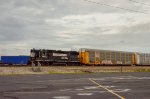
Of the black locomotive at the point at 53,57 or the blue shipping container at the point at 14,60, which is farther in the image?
the blue shipping container at the point at 14,60

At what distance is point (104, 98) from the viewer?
1434cm

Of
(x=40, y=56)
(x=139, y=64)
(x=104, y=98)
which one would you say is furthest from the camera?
(x=139, y=64)

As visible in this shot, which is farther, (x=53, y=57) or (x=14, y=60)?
(x=14, y=60)

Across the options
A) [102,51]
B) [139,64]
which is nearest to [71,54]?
[102,51]

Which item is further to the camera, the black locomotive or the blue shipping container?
the blue shipping container

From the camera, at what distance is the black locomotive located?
53.2 metres

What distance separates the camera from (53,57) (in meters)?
54.8

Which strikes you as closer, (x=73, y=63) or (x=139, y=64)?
(x=73, y=63)

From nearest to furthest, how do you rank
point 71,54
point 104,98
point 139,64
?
point 104,98
point 71,54
point 139,64

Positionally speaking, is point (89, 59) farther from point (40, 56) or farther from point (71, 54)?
point (40, 56)

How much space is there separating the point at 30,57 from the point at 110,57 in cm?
1681

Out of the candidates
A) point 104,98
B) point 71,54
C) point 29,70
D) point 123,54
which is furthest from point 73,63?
point 104,98

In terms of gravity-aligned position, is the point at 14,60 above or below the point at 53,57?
below

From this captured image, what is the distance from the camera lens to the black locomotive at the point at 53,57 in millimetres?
53219
